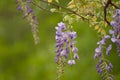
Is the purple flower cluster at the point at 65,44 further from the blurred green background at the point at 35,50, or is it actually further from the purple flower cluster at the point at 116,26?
the blurred green background at the point at 35,50

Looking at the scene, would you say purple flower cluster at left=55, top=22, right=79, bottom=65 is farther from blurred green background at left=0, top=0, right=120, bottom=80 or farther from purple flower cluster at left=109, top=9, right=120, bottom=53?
blurred green background at left=0, top=0, right=120, bottom=80

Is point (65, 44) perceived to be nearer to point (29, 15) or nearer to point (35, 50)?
point (29, 15)

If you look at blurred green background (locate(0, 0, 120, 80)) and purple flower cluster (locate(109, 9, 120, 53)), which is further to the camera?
blurred green background (locate(0, 0, 120, 80))

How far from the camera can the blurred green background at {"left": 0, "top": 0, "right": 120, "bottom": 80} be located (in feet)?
8.89

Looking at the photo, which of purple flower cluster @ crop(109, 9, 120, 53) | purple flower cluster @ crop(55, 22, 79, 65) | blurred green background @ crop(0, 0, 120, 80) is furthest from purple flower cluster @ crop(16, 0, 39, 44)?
blurred green background @ crop(0, 0, 120, 80)

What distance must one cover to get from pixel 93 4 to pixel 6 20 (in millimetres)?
1551

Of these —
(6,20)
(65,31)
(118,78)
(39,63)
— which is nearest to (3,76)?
(39,63)

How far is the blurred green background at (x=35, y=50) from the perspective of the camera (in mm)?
2711

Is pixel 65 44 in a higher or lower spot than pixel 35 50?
higher

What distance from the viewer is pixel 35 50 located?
3.12 meters

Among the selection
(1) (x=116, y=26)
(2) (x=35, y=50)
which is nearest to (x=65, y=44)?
(1) (x=116, y=26)

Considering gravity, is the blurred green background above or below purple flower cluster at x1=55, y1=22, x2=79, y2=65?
below

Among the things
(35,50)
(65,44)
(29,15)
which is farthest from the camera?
(35,50)

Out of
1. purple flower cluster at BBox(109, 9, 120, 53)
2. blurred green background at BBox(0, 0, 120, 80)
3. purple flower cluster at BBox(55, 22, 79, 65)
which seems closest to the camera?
purple flower cluster at BBox(55, 22, 79, 65)
